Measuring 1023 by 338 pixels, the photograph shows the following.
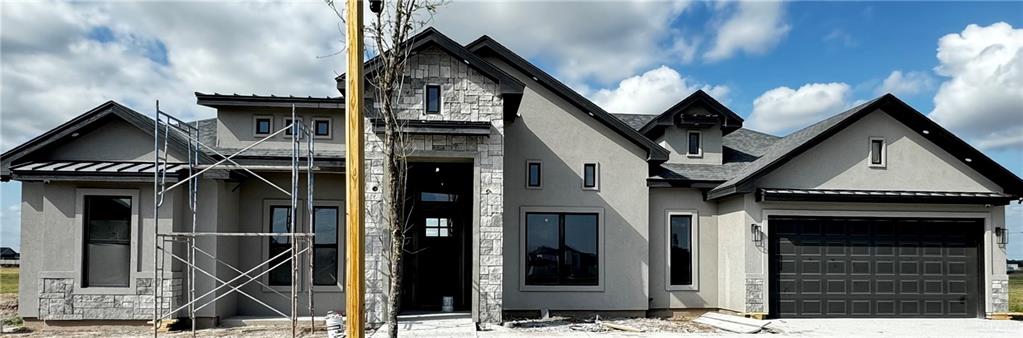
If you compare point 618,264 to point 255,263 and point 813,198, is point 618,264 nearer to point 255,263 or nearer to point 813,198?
point 813,198

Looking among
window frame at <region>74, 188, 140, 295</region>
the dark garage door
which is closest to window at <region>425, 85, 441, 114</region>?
window frame at <region>74, 188, 140, 295</region>

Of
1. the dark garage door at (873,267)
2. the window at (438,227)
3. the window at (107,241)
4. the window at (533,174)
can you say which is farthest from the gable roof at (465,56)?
the dark garage door at (873,267)

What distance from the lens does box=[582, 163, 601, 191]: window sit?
1405 centimetres

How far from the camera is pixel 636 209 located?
46.1 ft

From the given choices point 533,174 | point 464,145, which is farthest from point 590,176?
point 464,145

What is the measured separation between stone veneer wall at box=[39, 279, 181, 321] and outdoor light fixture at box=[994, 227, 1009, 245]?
55.0ft

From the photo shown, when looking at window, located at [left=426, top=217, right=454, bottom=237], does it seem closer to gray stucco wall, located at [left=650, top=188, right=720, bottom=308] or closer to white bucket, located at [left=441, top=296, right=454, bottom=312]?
white bucket, located at [left=441, top=296, right=454, bottom=312]

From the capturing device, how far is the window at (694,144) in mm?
15438

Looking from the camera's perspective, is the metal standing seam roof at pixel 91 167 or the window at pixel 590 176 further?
the window at pixel 590 176

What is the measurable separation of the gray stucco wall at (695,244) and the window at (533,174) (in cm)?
260

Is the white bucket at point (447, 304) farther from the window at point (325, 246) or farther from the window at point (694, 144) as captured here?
the window at point (694, 144)

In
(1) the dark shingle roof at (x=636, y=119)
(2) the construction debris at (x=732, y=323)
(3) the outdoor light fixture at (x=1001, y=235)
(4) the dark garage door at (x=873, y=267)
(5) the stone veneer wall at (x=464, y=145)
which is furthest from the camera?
(1) the dark shingle roof at (x=636, y=119)

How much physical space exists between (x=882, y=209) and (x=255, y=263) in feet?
43.6

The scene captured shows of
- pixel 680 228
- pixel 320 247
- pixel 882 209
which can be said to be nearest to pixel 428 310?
pixel 320 247
